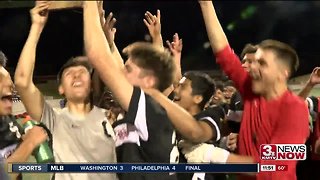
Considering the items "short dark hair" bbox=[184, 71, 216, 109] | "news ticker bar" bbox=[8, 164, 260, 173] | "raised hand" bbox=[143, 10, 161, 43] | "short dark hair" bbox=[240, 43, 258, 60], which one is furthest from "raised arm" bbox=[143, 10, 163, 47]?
"news ticker bar" bbox=[8, 164, 260, 173]

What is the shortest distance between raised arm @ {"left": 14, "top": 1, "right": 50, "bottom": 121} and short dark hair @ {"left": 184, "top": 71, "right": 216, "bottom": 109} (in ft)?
1.36

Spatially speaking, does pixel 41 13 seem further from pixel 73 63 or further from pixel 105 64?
pixel 105 64

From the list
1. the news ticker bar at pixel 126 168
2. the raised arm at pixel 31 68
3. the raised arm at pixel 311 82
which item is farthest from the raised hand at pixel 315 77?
the raised arm at pixel 31 68

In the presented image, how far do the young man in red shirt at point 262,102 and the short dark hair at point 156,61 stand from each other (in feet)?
0.44

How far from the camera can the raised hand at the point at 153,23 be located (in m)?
1.40

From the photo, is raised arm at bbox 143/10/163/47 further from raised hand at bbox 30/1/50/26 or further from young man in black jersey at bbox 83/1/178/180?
raised hand at bbox 30/1/50/26

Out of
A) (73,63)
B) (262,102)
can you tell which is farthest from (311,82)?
(73,63)

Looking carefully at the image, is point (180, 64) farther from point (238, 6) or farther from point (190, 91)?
point (238, 6)

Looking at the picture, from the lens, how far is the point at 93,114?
137 cm

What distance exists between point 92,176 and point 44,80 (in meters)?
0.29

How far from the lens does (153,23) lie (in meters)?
1.40

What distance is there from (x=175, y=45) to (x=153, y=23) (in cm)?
9

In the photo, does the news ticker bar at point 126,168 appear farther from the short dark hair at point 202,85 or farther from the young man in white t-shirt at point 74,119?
the short dark hair at point 202,85

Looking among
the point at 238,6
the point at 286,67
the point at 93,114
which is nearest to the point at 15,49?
the point at 93,114
